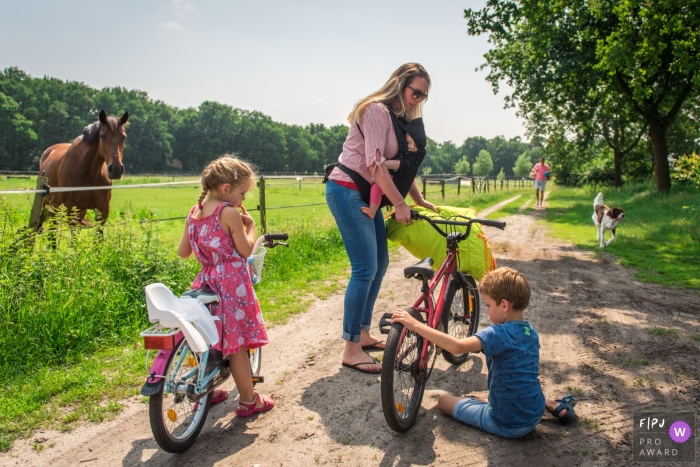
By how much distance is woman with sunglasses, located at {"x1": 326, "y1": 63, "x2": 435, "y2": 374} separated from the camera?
3.40 metres

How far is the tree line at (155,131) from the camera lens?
68.0 m

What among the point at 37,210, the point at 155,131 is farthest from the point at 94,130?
the point at 155,131

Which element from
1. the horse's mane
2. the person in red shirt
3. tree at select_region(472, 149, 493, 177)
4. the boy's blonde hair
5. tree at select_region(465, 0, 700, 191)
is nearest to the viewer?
the boy's blonde hair

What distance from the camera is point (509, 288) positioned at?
9.11ft

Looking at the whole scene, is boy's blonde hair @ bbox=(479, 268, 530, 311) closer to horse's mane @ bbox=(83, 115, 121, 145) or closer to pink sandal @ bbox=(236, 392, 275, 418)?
pink sandal @ bbox=(236, 392, 275, 418)

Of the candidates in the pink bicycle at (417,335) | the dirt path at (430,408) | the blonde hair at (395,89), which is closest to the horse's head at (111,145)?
the dirt path at (430,408)

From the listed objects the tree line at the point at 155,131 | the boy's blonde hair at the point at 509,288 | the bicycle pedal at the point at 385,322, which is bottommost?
the bicycle pedal at the point at 385,322

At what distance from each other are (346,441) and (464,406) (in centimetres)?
76

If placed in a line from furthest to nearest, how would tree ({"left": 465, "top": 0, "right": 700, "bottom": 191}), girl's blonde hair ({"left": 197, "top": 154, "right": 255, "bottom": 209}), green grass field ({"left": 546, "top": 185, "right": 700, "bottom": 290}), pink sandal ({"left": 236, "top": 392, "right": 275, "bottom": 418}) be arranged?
tree ({"left": 465, "top": 0, "right": 700, "bottom": 191}) < green grass field ({"left": 546, "top": 185, "right": 700, "bottom": 290}) < pink sandal ({"left": 236, "top": 392, "right": 275, "bottom": 418}) < girl's blonde hair ({"left": 197, "top": 154, "right": 255, "bottom": 209})

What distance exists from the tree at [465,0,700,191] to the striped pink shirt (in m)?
11.3

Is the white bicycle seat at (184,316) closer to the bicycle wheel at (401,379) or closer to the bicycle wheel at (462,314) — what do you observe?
the bicycle wheel at (401,379)

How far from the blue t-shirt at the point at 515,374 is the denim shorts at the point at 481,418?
0.04 metres

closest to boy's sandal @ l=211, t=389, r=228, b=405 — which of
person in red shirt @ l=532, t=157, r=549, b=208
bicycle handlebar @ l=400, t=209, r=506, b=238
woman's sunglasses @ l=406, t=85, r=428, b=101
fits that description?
bicycle handlebar @ l=400, t=209, r=506, b=238

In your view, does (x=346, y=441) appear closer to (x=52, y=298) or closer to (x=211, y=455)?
(x=211, y=455)
